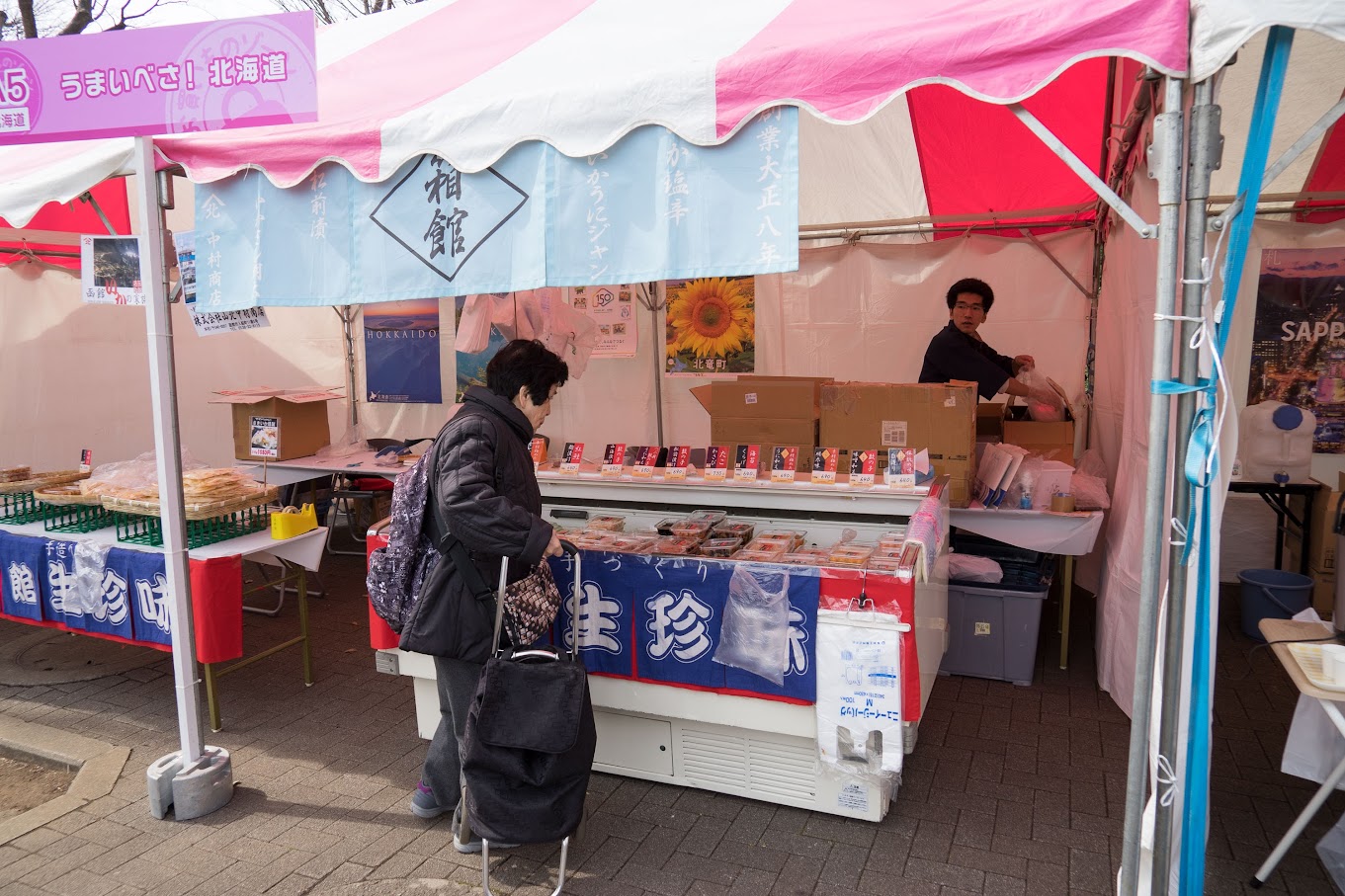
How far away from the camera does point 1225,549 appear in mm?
5938

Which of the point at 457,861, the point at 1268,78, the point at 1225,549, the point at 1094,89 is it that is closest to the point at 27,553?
the point at 457,861

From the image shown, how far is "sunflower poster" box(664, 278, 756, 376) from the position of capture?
659cm

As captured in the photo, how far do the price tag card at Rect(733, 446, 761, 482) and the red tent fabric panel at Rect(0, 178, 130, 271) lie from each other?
554cm

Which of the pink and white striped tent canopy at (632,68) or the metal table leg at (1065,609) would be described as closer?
the pink and white striped tent canopy at (632,68)

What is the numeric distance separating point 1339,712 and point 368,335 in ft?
23.1

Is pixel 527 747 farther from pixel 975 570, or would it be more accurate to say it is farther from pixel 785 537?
pixel 975 570

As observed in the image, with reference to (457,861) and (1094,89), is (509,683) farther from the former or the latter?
(1094,89)

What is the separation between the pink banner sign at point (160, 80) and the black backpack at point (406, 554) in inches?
47.6

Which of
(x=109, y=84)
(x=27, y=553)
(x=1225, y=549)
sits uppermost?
(x=109, y=84)

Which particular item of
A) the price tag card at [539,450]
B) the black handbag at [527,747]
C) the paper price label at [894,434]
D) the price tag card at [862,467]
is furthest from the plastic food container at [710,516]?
the black handbag at [527,747]

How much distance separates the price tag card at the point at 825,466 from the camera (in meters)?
3.88

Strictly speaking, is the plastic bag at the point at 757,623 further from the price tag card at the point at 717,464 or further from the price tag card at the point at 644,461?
the price tag card at the point at 644,461

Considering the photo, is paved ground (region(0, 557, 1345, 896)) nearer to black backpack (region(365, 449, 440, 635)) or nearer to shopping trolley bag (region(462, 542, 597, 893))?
shopping trolley bag (region(462, 542, 597, 893))

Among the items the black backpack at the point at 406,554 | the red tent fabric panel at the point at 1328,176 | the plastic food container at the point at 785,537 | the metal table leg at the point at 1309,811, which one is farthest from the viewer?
the red tent fabric panel at the point at 1328,176
